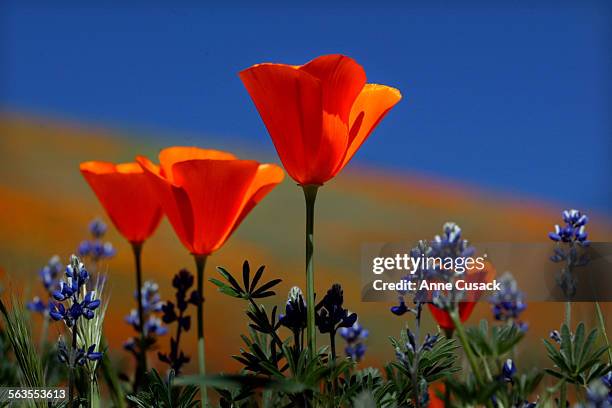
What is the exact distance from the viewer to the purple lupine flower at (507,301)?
2.12 feet

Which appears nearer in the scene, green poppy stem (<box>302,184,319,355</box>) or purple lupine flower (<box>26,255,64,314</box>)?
green poppy stem (<box>302,184,319,355</box>)

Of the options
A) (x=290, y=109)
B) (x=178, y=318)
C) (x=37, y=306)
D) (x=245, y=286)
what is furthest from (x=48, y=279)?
(x=290, y=109)

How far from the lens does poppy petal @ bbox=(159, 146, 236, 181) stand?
0.89 metres

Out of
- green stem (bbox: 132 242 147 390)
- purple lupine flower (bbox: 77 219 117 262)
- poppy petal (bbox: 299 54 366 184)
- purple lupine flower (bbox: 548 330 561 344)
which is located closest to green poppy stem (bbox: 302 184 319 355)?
poppy petal (bbox: 299 54 366 184)

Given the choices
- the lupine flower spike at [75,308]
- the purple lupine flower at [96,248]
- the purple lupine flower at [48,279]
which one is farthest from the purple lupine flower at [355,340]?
the purple lupine flower at [96,248]

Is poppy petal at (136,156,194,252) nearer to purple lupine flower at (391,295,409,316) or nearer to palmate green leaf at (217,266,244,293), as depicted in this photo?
palmate green leaf at (217,266,244,293)

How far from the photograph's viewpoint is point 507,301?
2.28 ft

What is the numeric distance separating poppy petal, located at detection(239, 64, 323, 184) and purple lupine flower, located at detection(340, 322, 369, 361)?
0.36 metres

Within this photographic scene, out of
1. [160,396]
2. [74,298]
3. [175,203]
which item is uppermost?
[175,203]

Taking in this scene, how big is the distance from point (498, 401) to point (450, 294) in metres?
0.15

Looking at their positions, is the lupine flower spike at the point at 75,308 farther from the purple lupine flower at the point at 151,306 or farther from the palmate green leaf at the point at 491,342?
the purple lupine flower at the point at 151,306

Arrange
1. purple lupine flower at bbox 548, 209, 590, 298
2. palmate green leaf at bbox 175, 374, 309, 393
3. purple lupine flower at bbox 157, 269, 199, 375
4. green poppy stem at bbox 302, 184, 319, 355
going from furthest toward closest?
→ purple lupine flower at bbox 157, 269, 199, 375, purple lupine flower at bbox 548, 209, 590, 298, green poppy stem at bbox 302, 184, 319, 355, palmate green leaf at bbox 175, 374, 309, 393

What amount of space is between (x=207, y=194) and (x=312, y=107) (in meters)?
0.20

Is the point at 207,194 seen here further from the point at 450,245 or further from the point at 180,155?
Result: the point at 450,245
